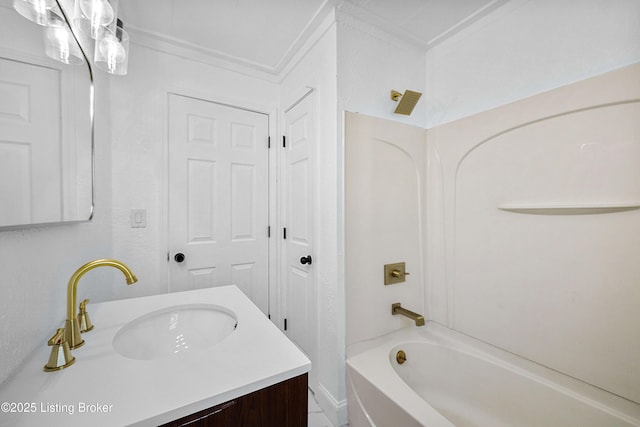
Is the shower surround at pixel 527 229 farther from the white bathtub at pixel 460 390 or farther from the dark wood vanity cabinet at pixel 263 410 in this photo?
the dark wood vanity cabinet at pixel 263 410

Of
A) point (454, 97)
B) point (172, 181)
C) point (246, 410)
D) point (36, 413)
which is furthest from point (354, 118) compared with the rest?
point (36, 413)

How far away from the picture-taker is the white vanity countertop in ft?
1.66

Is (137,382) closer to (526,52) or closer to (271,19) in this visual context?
(271,19)

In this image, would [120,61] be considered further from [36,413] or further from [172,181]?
Answer: [36,413]

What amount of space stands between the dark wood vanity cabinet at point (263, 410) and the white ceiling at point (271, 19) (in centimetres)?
173

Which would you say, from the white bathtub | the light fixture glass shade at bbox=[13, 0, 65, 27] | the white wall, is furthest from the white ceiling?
the white bathtub

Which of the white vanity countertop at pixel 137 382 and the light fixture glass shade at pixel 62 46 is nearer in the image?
the white vanity countertop at pixel 137 382

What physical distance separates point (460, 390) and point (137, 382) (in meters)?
1.56

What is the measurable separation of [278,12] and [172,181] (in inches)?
48.1

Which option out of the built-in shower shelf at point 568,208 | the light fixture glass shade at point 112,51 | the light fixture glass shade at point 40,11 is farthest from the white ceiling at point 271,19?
the built-in shower shelf at point 568,208

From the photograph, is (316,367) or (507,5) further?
(316,367)

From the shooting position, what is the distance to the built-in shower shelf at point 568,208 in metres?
0.99

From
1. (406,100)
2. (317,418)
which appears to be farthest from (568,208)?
(317,418)

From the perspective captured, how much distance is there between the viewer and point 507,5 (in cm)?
133
